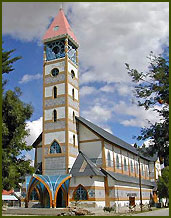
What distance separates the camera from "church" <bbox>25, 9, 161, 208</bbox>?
30656 millimetres

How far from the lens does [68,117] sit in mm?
33938

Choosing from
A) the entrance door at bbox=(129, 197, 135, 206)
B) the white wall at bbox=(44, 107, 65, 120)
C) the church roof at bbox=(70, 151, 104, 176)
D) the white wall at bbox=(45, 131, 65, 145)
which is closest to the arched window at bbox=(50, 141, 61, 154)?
the white wall at bbox=(45, 131, 65, 145)

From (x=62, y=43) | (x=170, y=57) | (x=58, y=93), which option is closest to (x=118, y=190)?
(x=58, y=93)

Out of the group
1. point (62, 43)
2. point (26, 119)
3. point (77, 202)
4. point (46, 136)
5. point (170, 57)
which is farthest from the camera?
point (62, 43)

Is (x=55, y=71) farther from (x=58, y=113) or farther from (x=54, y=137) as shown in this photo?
(x=54, y=137)

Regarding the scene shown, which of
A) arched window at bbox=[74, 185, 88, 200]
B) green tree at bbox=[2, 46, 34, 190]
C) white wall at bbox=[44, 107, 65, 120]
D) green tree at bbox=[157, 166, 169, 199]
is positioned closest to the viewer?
green tree at bbox=[2, 46, 34, 190]

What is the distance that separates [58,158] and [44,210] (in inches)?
257

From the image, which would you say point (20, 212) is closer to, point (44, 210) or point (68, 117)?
point (44, 210)

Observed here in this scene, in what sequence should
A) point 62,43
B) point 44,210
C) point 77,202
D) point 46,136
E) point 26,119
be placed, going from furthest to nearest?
point 62,43
point 46,136
point 77,202
point 44,210
point 26,119

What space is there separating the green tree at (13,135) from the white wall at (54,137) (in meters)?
18.8

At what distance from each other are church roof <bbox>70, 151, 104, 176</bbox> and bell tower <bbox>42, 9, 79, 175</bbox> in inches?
26.4

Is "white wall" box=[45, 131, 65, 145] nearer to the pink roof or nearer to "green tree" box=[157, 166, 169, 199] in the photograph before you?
the pink roof

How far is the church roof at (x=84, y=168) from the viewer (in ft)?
99.4

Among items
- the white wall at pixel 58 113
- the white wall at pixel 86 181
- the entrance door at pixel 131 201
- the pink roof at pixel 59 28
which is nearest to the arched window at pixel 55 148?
the white wall at pixel 58 113
